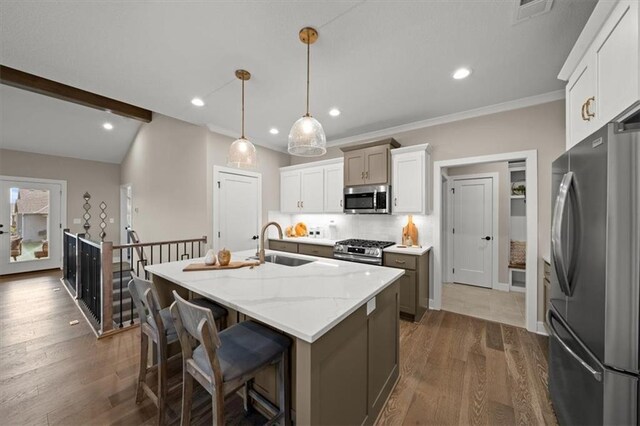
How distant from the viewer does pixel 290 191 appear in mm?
4938

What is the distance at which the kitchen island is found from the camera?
3.54 feet

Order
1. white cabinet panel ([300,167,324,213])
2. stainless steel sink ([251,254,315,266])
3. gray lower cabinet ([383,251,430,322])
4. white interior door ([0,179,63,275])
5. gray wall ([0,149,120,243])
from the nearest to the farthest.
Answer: stainless steel sink ([251,254,315,266]), gray lower cabinet ([383,251,430,322]), white cabinet panel ([300,167,324,213]), white interior door ([0,179,63,275]), gray wall ([0,149,120,243])

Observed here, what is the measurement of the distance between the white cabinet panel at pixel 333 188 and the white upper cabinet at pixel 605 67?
2.86 meters

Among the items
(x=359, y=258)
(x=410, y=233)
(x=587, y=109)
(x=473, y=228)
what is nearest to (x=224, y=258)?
(x=359, y=258)

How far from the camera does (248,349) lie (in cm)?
134

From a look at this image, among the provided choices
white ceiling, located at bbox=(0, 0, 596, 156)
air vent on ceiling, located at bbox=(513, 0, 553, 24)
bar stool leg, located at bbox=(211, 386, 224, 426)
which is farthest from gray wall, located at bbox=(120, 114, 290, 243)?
air vent on ceiling, located at bbox=(513, 0, 553, 24)

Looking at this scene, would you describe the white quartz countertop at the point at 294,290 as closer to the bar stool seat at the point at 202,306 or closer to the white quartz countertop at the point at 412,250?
the bar stool seat at the point at 202,306

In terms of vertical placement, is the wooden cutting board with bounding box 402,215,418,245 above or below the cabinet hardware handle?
below

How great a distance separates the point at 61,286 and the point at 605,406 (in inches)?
278

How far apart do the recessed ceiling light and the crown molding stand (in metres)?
0.97

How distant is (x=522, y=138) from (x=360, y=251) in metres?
2.44

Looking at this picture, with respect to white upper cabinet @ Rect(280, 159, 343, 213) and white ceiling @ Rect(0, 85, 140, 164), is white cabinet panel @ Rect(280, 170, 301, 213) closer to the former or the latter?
white upper cabinet @ Rect(280, 159, 343, 213)

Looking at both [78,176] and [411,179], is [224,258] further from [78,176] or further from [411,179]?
[78,176]

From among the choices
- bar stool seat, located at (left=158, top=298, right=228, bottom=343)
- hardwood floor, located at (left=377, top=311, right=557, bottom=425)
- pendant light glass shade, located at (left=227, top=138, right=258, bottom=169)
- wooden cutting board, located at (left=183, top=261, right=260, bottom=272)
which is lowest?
hardwood floor, located at (left=377, top=311, right=557, bottom=425)
